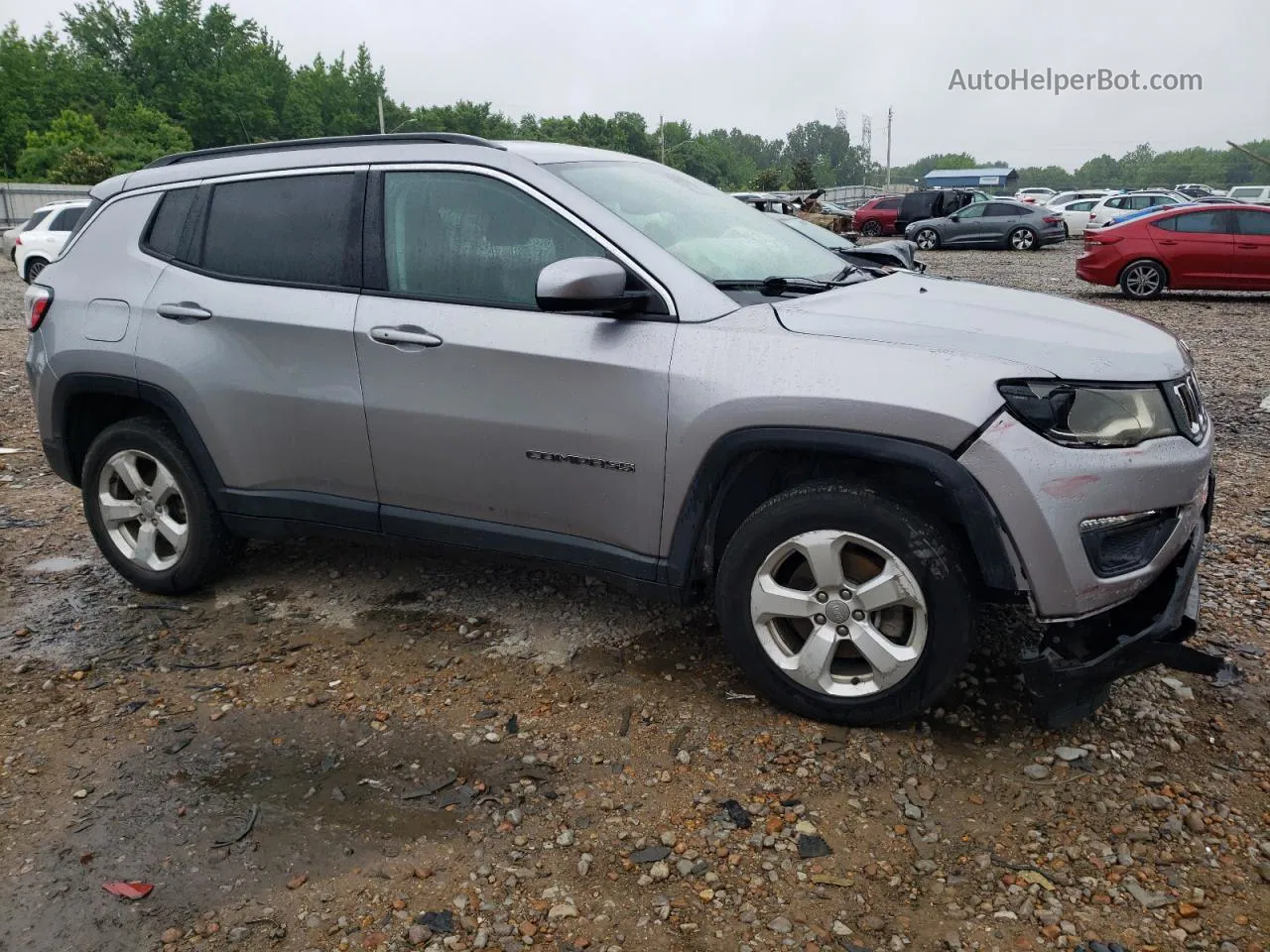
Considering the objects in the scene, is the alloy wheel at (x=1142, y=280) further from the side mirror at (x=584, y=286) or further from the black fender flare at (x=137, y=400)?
the black fender flare at (x=137, y=400)

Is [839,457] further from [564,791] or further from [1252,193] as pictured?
[1252,193]

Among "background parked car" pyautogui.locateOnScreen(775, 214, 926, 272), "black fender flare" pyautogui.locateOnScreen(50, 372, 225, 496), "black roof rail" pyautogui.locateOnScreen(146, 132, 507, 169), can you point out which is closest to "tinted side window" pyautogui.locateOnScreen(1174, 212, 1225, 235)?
"background parked car" pyautogui.locateOnScreen(775, 214, 926, 272)

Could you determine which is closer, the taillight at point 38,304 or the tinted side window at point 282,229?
the tinted side window at point 282,229

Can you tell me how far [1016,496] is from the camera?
8.99 ft

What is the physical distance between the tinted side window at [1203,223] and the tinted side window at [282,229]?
14.8m

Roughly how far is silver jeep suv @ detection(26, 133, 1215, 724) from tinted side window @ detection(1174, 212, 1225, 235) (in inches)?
528

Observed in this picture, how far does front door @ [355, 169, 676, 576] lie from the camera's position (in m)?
3.23

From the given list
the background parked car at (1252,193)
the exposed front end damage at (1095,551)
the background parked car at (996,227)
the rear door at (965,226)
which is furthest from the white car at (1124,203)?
the exposed front end damage at (1095,551)

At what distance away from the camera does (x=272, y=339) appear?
3.80m

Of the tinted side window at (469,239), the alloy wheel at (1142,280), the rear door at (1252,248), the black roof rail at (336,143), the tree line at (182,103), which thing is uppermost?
the tree line at (182,103)

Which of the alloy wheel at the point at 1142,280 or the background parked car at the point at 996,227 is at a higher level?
the background parked car at the point at 996,227

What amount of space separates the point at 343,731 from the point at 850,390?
1.94 m

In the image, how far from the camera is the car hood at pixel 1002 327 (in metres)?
A: 2.87

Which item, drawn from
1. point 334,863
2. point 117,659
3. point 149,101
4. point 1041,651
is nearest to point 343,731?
point 334,863
